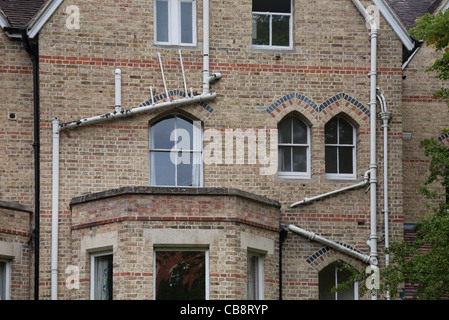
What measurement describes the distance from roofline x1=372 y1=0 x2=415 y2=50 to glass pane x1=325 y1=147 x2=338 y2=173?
9.48ft

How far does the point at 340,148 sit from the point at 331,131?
0.42 m

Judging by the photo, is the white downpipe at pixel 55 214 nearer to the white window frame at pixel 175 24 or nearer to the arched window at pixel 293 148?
the white window frame at pixel 175 24

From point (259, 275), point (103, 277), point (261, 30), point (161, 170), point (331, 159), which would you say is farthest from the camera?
point (261, 30)

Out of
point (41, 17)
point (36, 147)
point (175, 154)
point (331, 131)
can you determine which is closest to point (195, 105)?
point (175, 154)

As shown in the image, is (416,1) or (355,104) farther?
(416,1)

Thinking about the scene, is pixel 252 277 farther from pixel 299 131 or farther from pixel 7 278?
pixel 7 278

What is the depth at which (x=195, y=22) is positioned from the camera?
24656 mm

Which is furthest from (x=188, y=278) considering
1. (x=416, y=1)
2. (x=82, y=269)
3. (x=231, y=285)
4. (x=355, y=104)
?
(x=416, y=1)

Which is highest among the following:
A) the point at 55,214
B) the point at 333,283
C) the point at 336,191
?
the point at 336,191

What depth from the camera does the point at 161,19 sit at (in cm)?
2466

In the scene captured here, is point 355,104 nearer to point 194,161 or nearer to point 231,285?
point 194,161

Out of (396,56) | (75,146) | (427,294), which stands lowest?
(427,294)

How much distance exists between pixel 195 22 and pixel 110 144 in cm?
333

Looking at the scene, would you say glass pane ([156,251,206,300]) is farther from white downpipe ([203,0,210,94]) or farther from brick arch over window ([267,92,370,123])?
brick arch over window ([267,92,370,123])
